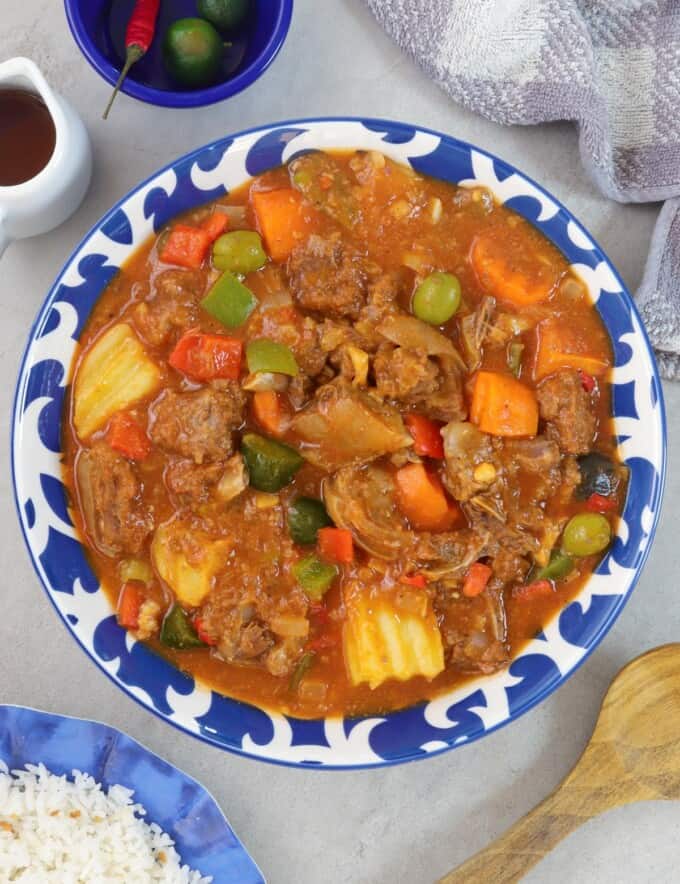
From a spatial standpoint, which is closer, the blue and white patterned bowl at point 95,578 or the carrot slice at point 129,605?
the blue and white patterned bowl at point 95,578

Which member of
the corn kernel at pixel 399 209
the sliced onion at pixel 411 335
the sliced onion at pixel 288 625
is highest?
the corn kernel at pixel 399 209

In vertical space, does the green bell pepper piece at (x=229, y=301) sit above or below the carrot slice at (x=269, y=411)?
above

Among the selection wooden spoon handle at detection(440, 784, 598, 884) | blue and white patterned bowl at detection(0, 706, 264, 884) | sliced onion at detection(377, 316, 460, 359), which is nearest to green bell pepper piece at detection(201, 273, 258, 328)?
sliced onion at detection(377, 316, 460, 359)

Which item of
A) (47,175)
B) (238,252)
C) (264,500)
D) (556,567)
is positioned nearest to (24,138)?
(47,175)

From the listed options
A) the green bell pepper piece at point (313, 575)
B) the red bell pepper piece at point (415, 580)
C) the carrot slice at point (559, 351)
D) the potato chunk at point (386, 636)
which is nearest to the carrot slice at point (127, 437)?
the green bell pepper piece at point (313, 575)

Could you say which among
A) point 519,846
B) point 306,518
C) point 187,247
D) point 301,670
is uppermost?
point 187,247

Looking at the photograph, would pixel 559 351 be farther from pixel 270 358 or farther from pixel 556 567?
pixel 270 358

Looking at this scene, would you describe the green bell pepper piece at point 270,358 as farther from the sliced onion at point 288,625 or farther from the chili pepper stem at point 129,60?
the chili pepper stem at point 129,60

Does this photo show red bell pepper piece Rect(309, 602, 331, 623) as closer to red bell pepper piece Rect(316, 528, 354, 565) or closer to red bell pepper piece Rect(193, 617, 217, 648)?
red bell pepper piece Rect(316, 528, 354, 565)
